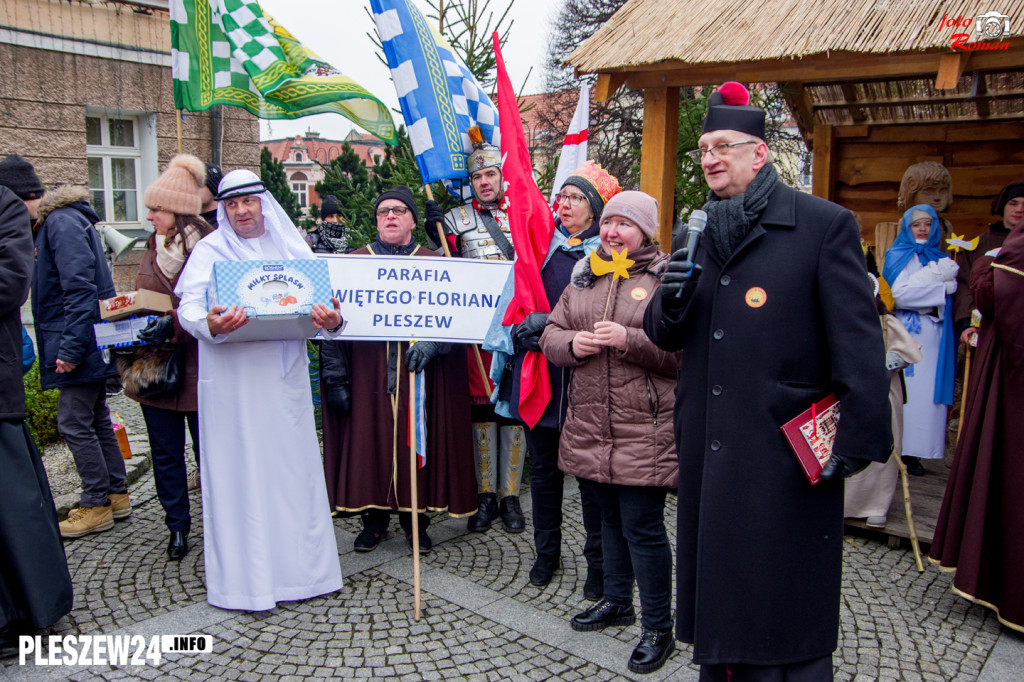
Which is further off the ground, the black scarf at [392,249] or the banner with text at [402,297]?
the black scarf at [392,249]

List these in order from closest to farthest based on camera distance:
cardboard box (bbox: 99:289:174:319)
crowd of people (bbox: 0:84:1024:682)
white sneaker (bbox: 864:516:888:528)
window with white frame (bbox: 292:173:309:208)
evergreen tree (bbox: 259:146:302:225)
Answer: crowd of people (bbox: 0:84:1024:682) → cardboard box (bbox: 99:289:174:319) → white sneaker (bbox: 864:516:888:528) → evergreen tree (bbox: 259:146:302:225) → window with white frame (bbox: 292:173:309:208)

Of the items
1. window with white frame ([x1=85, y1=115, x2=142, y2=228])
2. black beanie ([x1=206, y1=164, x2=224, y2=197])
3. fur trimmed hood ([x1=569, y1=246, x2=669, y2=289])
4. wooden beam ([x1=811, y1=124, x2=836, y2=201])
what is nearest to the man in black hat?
fur trimmed hood ([x1=569, y1=246, x2=669, y2=289])

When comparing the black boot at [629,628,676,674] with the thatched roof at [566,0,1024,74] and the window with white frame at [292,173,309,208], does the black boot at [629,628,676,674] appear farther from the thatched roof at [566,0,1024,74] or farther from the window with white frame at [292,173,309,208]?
the window with white frame at [292,173,309,208]

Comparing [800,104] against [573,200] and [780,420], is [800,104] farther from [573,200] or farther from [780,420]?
[780,420]

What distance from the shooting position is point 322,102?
5.86 meters

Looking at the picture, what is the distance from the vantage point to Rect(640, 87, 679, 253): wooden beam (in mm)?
5664

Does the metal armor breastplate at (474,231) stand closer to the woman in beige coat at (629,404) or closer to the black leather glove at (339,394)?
the black leather glove at (339,394)

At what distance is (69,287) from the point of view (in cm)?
474

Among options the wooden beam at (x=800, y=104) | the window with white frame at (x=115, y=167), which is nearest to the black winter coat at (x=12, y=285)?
the wooden beam at (x=800, y=104)

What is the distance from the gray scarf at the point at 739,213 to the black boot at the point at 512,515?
302 cm

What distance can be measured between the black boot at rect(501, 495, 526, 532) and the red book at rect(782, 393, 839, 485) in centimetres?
295

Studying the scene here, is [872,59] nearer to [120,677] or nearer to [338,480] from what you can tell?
[338,480]

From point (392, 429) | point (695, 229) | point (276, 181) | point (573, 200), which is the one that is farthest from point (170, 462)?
point (276, 181)

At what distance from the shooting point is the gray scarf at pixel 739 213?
253 centimetres
